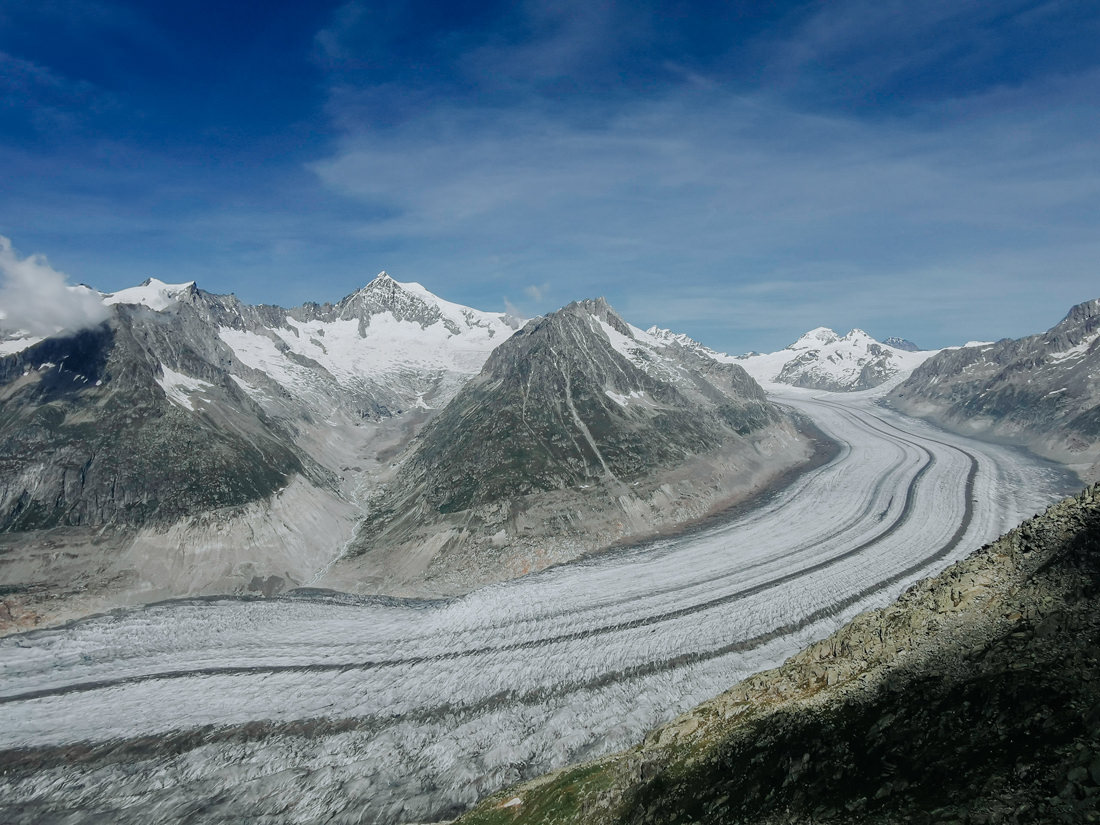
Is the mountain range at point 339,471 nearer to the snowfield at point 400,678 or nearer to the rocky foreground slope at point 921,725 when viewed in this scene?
the snowfield at point 400,678

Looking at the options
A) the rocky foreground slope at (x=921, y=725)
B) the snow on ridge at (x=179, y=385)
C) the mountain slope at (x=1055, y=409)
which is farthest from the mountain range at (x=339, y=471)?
the rocky foreground slope at (x=921, y=725)

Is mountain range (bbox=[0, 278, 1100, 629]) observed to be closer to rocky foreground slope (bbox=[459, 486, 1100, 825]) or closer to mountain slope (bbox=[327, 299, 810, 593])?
mountain slope (bbox=[327, 299, 810, 593])

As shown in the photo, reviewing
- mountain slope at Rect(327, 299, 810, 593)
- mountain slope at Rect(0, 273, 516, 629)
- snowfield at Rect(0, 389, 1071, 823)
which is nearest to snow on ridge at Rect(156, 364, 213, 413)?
mountain slope at Rect(0, 273, 516, 629)

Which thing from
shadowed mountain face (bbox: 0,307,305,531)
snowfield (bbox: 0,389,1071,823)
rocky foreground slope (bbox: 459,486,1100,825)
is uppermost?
shadowed mountain face (bbox: 0,307,305,531)

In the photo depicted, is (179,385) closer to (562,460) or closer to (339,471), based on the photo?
(339,471)

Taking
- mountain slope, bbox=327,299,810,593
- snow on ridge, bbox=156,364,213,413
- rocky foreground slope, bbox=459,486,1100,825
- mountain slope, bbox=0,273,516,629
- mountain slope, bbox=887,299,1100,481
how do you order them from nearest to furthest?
rocky foreground slope, bbox=459,486,1100,825, mountain slope, bbox=0,273,516,629, mountain slope, bbox=327,299,810,593, snow on ridge, bbox=156,364,213,413, mountain slope, bbox=887,299,1100,481

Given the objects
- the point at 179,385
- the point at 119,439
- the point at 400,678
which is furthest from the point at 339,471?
the point at 400,678
